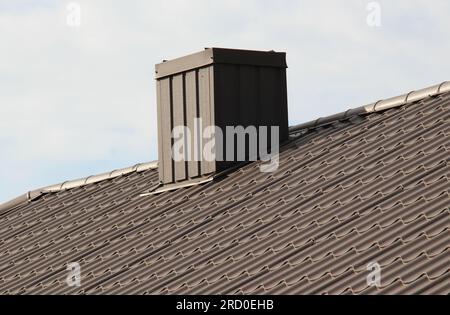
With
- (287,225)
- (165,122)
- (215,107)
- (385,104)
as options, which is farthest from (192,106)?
(287,225)

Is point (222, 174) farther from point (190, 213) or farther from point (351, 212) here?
point (351, 212)

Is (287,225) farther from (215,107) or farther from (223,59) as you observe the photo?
(223,59)

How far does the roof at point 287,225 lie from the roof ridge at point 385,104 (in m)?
0.02

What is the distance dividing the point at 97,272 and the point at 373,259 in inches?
191

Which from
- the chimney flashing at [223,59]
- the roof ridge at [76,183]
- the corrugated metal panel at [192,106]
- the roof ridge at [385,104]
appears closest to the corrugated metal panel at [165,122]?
the chimney flashing at [223,59]

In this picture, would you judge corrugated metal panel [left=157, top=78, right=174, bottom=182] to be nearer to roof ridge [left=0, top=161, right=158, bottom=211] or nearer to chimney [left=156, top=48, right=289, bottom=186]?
chimney [left=156, top=48, right=289, bottom=186]

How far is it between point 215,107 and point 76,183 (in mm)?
3817

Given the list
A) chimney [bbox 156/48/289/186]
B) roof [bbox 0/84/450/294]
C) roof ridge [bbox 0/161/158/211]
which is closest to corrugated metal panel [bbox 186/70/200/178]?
chimney [bbox 156/48/289/186]

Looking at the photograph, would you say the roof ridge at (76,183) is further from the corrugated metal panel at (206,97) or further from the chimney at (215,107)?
the corrugated metal panel at (206,97)

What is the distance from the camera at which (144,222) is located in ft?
61.9

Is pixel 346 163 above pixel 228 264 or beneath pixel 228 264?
above
